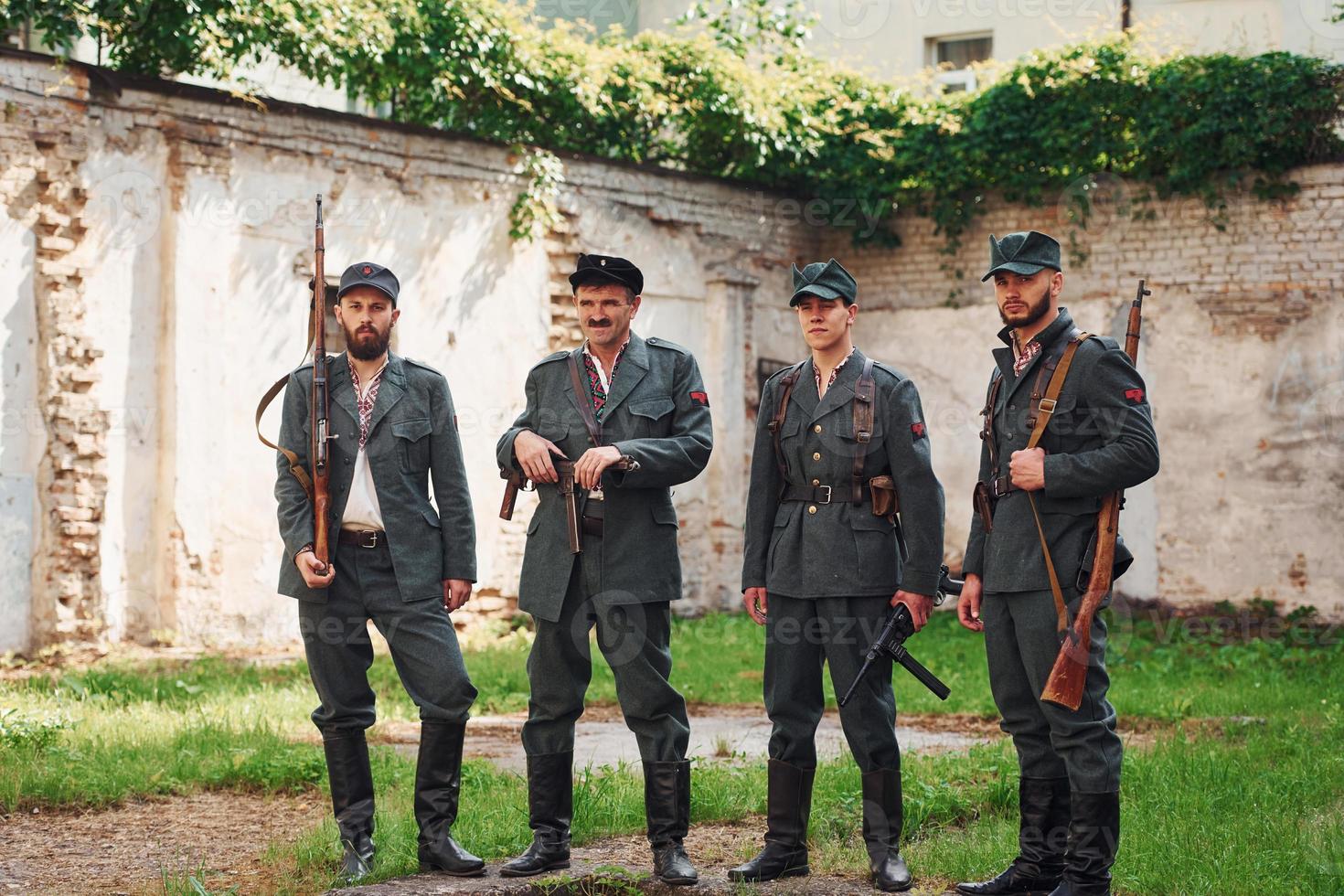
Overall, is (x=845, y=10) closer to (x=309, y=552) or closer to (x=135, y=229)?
(x=135, y=229)

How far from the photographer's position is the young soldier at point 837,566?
5.34m

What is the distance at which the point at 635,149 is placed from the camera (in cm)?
1485

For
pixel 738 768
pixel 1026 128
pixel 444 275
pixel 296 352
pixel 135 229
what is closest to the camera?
pixel 738 768

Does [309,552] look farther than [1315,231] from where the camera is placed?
No

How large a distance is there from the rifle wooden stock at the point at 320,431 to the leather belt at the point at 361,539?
3.1 inches

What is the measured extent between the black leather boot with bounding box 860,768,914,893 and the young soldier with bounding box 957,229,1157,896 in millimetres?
252

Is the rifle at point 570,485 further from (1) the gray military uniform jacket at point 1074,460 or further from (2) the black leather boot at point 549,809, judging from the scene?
(1) the gray military uniform jacket at point 1074,460

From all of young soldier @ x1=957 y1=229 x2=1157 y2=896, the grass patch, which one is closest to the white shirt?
the grass patch

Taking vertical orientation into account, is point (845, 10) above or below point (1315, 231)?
above

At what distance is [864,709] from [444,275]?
8334 millimetres

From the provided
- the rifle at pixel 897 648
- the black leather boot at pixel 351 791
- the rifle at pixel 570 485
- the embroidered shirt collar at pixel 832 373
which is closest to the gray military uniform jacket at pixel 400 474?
the rifle at pixel 570 485

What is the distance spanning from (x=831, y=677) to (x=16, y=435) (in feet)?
24.1

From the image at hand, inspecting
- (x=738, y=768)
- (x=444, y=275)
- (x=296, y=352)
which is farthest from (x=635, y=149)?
(x=738, y=768)

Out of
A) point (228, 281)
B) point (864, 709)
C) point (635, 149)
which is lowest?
point (864, 709)
